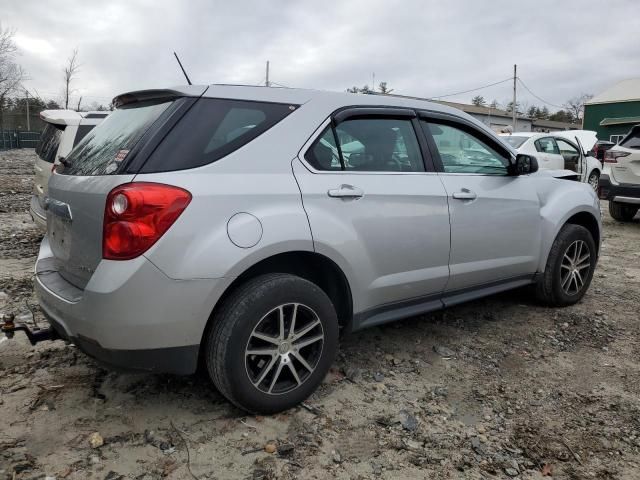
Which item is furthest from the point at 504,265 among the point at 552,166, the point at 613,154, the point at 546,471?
the point at 552,166

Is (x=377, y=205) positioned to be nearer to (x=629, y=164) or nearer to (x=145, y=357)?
(x=145, y=357)

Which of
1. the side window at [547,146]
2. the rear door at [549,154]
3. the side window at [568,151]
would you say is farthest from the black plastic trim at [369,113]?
the side window at [568,151]

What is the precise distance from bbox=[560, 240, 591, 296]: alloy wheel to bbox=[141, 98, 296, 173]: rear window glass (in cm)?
299

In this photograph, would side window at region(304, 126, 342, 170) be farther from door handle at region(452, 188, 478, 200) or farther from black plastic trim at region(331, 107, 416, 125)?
door handle at region(452, 188, 478, 200)

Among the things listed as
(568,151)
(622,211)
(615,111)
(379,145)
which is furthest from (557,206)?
(615,111)

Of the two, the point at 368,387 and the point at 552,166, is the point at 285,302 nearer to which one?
the point at 368,387

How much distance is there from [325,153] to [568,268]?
274cm

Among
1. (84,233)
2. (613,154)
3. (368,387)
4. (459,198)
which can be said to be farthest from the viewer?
(613,154)

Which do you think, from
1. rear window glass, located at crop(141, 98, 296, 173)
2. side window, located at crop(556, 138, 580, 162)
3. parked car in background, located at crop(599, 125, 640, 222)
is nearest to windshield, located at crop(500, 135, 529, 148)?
side window, located at crop(556, 138, 580, 162)

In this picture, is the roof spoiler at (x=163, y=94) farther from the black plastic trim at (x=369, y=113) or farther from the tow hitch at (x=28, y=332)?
the tow hitch at (x=28, y=332)

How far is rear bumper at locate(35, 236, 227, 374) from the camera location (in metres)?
2.27

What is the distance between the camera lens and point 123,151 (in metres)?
2.53

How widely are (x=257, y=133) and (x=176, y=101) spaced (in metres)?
0.43

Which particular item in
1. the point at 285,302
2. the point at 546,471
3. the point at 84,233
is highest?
the point at 84,233
